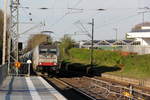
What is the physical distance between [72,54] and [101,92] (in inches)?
2462

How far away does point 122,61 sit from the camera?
6031cm

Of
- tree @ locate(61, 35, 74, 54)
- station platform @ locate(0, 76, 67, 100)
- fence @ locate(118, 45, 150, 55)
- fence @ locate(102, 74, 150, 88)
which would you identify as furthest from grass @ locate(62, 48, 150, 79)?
station platform @ locate(0, 76, 67, 100)

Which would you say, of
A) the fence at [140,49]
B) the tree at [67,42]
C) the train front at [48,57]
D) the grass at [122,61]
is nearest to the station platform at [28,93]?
the train front at [48,57]

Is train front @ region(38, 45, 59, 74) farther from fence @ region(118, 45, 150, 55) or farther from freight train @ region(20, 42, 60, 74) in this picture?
fence @ region(118, 45, 150, 55)

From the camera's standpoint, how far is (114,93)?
23.9 m

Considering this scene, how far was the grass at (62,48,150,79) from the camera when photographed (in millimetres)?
47844

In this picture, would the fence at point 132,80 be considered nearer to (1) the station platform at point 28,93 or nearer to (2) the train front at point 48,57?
(2) the train front at point 48,57

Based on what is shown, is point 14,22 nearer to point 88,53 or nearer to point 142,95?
point 142,95

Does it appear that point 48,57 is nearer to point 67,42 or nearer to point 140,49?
point 140,49

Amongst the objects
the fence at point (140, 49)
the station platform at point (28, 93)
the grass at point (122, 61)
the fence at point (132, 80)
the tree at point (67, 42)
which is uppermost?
the tree at point (67, 42)

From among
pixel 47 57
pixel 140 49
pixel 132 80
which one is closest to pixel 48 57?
pixel 47 57

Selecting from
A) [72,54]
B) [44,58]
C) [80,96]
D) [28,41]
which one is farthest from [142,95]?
[28,41]

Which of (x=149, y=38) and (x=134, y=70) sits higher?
(x=149, y=38)

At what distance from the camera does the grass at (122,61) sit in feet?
157
